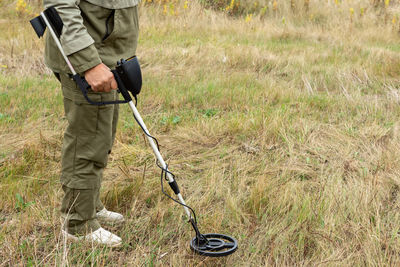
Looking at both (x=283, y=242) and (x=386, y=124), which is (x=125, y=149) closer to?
(x=283, y=242)

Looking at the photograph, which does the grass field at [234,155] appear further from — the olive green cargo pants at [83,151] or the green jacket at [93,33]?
the green jacket at [93,33]

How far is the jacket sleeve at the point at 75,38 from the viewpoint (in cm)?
202

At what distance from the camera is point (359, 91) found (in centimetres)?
522

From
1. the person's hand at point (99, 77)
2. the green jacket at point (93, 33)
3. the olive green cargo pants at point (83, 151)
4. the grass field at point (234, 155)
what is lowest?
the grass field at point (234, 155)

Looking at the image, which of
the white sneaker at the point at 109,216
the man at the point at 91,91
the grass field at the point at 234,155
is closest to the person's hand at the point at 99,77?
the man at the point at 91,91

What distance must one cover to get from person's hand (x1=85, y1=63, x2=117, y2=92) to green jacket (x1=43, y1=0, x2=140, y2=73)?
3 cm

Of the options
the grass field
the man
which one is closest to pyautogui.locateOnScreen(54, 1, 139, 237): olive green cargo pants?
the man

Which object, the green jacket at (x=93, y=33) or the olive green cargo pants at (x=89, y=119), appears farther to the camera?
the olive green cargo pants at (x=89, y=119)

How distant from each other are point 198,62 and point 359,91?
2.41 m

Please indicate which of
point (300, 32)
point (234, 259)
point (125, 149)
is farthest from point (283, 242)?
point (300, 32)

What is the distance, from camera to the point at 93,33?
2.22m

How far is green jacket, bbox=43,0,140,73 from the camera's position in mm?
2039

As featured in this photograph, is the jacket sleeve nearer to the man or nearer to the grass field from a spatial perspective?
the man

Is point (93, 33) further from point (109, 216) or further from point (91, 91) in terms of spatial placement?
point (109, 216)
